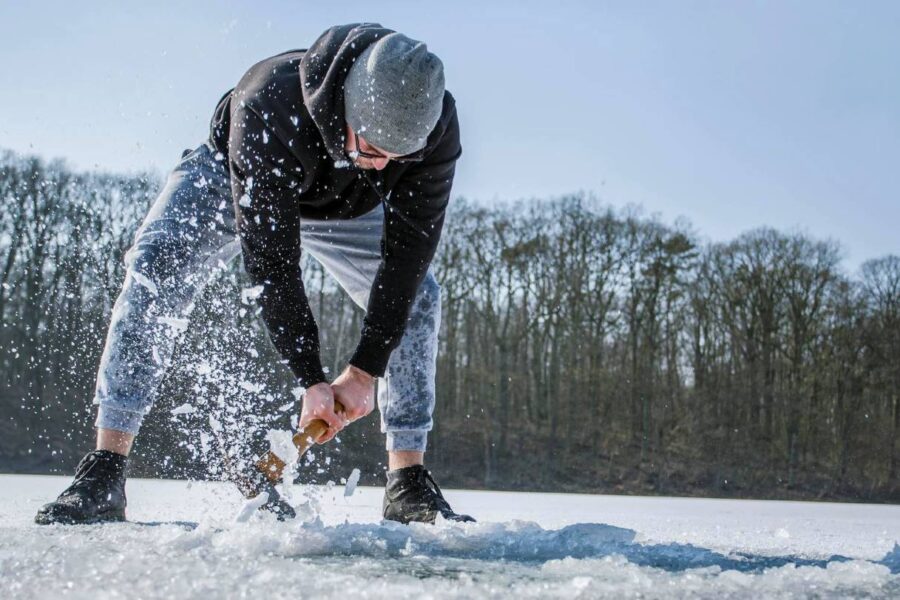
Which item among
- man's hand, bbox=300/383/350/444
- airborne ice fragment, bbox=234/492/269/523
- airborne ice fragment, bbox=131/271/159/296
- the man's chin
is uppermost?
the man's chin

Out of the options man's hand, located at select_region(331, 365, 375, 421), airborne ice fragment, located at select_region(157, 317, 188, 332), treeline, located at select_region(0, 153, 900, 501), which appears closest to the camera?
man's hand, located at select_region(331, 365, 375, 421)

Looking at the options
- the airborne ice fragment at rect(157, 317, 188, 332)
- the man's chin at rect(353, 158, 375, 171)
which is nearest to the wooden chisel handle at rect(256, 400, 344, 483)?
the airborne ice fragment at rect(157, 317, 188, 332)

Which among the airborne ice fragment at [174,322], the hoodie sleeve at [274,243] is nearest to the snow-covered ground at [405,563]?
the hoodie sleeve at [274,243]

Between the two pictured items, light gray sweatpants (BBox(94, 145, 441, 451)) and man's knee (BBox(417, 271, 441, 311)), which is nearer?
light gray sweatpants (BBox(94, 145, 441, 451))

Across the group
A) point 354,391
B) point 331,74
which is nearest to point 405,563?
point 354,391

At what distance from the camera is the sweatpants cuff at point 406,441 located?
249 centimetres

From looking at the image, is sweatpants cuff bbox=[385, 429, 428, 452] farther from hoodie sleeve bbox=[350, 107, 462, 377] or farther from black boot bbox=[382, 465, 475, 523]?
hoodie sleeve bbox=[350, 107, 462, 377]

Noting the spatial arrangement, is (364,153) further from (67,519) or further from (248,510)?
(67,519)

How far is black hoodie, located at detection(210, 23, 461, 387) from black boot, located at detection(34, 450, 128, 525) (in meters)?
0.52

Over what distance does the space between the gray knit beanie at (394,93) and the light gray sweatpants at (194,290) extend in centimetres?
62

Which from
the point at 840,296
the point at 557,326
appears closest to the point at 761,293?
the point at 840,296

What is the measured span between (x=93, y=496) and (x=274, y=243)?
744 mm

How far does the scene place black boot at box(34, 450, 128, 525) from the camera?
6.57 ft

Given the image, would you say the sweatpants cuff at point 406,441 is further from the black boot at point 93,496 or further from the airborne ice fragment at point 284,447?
the black boot at point 93,496
